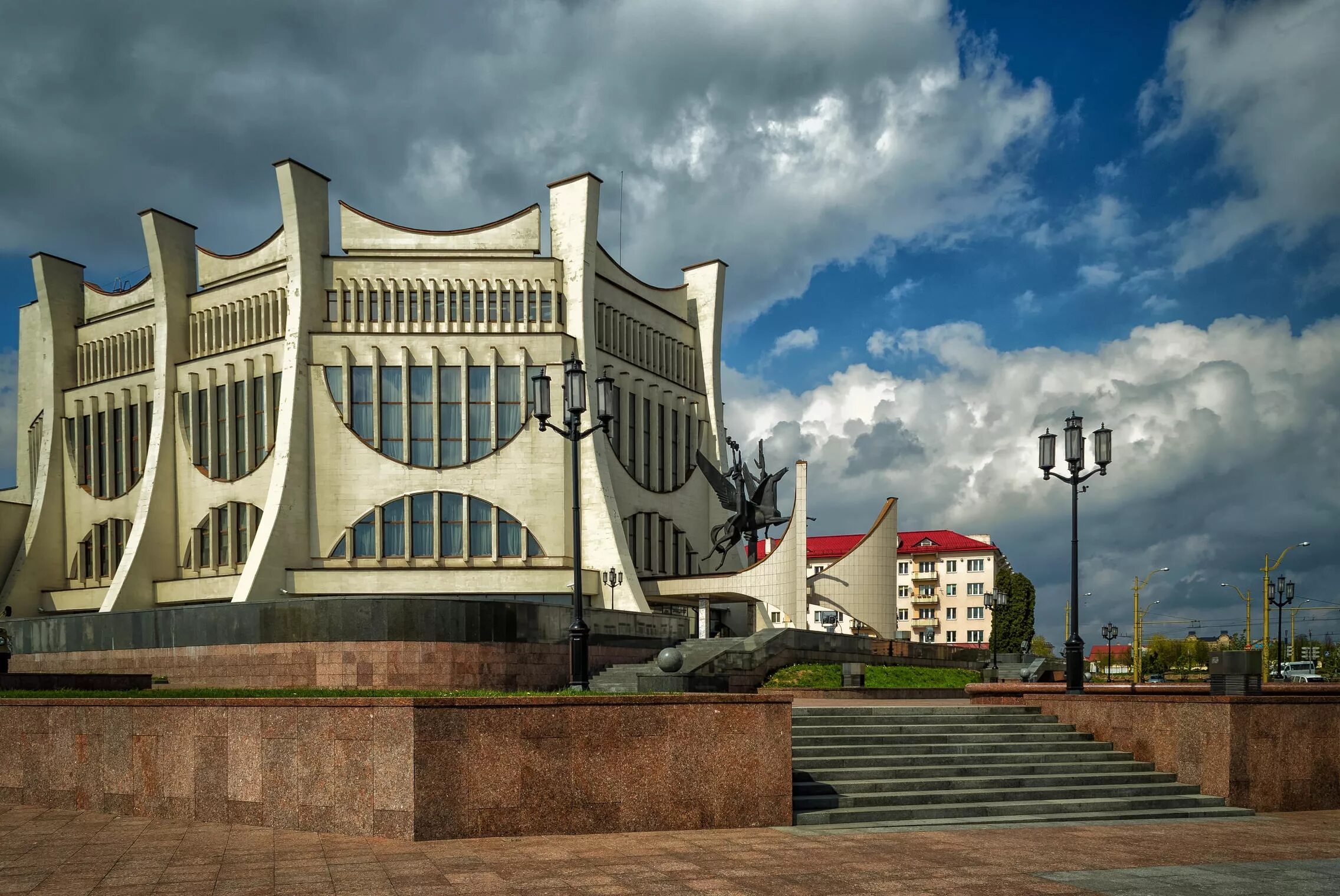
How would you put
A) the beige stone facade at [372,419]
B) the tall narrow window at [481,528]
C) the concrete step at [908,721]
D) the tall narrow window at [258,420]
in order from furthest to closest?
the tall narrow window at [258,420]
the tall narrow window at [481,528]
the beige stone facade at [372,419]
the concrete step at [908,721]

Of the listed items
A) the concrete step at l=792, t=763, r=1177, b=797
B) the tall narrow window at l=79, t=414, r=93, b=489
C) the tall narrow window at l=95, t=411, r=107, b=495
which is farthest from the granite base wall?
the tall narrow window at l=79, t=414, r=93, b=489

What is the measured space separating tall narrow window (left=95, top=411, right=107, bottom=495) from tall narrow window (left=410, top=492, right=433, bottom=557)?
15987 millimetres

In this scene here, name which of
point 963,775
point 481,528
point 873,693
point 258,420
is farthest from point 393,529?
point 963,775

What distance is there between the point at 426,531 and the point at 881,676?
17496 mm

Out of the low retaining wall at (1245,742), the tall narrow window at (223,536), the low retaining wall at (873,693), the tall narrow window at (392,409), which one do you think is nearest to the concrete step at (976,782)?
the low retaining wall at (1245,742)

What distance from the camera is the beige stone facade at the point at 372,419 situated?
40.5 m

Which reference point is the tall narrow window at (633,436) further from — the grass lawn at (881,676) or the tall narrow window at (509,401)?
the grass lawn at (881,676)

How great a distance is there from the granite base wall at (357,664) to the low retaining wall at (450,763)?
458 inches

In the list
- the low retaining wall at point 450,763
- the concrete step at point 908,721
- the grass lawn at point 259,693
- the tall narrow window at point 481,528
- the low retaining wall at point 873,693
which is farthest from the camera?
the tall narrow window at point 481,528

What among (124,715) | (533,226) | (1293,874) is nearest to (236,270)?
(533,226)

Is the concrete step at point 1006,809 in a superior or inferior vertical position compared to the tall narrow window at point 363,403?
inferior

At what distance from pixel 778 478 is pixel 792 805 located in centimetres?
3336

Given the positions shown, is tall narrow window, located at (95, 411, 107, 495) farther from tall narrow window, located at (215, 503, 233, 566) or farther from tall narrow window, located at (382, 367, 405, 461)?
tall narrow window, located at (382, 367, 405, 461)

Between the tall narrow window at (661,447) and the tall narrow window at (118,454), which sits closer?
the tall narrow window at (118,454)
